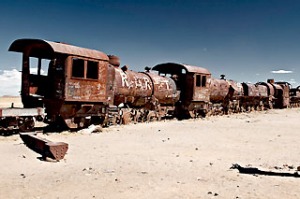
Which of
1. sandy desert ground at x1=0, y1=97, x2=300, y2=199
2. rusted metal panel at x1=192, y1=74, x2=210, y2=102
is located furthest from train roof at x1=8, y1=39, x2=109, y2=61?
rusted metal panel at x1=192, y1=74, x2=210, y2=102

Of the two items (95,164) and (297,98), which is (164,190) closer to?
(95,164)

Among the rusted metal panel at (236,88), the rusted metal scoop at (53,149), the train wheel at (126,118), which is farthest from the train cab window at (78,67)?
the rusted metal panel at (236,88)

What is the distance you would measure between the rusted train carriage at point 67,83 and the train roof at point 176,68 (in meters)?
7.30

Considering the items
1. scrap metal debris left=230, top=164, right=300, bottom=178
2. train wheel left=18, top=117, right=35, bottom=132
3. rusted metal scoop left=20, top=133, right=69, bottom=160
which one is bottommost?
scrap metal debris left=230, top=164, right=300, bottom=178

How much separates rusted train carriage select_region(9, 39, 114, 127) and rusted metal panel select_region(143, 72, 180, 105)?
409 centimetres

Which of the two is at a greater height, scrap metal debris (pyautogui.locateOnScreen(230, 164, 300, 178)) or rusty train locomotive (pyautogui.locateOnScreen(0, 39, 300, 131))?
rusty train locomotive (pyautogui.locateOnScreen(0, 39, 300, 131))

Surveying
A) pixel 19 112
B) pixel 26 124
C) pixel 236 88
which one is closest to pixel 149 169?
pixel 19 112

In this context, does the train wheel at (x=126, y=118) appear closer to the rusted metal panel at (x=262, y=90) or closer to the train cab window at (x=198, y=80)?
the train cab window at (x=198, y=80)

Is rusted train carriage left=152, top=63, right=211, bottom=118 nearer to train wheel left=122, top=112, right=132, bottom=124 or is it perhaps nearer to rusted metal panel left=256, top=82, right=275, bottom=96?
train wheel left=122, top=112, right=132, bottom=124

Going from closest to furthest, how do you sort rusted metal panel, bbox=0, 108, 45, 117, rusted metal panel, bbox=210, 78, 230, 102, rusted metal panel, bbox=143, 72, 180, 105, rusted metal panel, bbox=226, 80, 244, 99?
rusted metal panel, bbox=0, 108, 45, 117 < rusted metal panel, bbox=143, 72, 180, 105 < rusted metal panel, bbox=210, 78, 230, 102 < rusted metal panel, bbox=226, 80, 244, 99

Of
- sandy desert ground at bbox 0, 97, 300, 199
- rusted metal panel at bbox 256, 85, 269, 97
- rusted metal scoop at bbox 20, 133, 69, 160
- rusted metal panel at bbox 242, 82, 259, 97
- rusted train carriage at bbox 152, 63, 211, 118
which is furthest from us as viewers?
rusted metal panel at bbox 256, 85, 269, 97

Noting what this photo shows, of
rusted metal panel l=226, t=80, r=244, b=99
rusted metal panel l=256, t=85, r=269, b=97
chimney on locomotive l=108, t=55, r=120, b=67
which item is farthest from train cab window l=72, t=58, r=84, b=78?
rusted metal panel l=256, t=85, r=269, b=97

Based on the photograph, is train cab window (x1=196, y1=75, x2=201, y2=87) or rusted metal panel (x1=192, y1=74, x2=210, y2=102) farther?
train cab window (x1=196, y1=75, x2=201, y2=87)

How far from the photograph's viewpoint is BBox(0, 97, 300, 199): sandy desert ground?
15.7 feet
